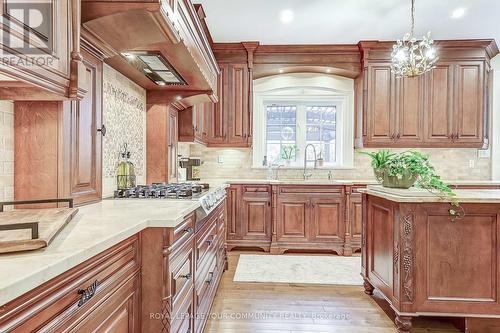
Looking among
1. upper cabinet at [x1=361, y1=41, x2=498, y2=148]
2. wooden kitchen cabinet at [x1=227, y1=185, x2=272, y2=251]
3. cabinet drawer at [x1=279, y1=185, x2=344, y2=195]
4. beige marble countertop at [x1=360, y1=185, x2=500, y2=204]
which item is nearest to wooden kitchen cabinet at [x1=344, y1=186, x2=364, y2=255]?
cabinet drawer at [x1=279, y1=185, x2=344, y2=195]

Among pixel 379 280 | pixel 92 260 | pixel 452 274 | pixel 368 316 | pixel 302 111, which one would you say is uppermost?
pixel 302 111

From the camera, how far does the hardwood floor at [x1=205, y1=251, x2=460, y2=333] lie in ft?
7.21

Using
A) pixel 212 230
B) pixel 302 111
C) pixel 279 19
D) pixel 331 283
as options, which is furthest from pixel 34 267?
pixel 302 111

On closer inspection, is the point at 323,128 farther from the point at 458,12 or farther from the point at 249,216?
the point at 458,12

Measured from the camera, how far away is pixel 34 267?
0.65 m

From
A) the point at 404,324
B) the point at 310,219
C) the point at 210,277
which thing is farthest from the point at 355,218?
the point at 210,277

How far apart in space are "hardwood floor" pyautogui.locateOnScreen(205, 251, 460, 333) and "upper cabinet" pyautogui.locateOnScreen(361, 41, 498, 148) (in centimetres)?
245

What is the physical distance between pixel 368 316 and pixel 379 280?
0.94 ft

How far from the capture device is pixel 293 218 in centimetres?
412

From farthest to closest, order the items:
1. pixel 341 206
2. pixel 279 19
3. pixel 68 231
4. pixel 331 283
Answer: pixel 341 206 < pixel 279 19 < pixel 331 283 < pixel 68 231

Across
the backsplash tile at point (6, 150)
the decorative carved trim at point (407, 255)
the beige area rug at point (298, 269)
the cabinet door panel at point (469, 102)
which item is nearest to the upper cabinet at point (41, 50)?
the backsplash tile at point (6, 150)

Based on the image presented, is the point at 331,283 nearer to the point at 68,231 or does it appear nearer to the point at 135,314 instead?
the point at 135,314

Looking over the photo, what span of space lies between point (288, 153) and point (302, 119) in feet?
1.93

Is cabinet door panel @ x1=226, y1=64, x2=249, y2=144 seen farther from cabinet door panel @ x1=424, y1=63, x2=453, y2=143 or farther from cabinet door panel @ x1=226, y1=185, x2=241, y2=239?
cabinet door panel @ x1=424, y1=63, x2=453, y2=143
